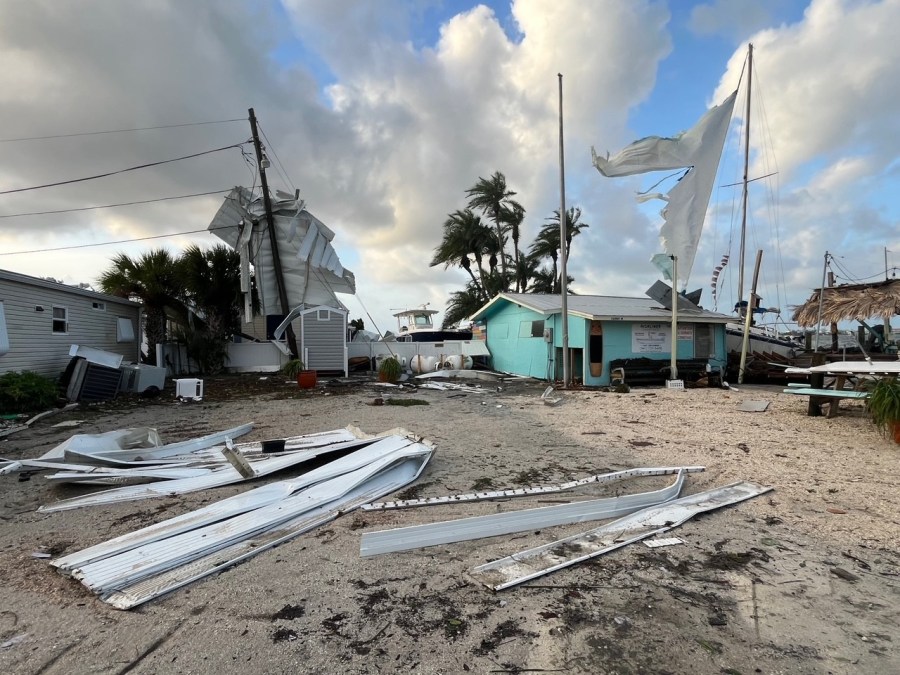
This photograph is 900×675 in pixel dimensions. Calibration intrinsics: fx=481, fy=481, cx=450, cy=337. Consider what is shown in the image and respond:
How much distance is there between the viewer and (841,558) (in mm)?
3145

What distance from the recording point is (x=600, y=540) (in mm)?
3326

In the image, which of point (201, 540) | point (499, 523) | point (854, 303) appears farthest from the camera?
point (854, 303)

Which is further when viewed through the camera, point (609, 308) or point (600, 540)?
point (609, 308)

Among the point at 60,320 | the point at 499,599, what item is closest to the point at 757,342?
the point at 499,599

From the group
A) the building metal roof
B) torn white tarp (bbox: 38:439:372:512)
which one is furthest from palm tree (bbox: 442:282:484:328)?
torn white tarp (bbox: 38:439:372:512)

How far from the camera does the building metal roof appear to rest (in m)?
15.5

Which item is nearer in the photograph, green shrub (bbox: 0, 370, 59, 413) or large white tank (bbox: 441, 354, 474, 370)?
green shrub (bbox: 0, 370, 59, 413)

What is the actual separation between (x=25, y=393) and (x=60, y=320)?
4349 mm

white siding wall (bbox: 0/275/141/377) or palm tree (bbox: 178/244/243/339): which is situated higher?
palm tree (bbox: 178/244/243/339)

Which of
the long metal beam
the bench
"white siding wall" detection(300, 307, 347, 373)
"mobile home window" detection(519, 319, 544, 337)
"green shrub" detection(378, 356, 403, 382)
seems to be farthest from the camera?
"white siding wall" detection(300, 307, 347, 373)

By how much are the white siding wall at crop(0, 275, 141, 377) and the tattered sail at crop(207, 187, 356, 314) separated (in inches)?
183

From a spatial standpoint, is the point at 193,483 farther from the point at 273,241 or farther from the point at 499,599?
the point at 273,241

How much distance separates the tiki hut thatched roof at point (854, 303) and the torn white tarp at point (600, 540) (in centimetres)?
1549

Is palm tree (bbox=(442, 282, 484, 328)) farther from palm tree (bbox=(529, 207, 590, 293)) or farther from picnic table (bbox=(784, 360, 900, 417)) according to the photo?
picnic table (bbox=(784, 360, 900, 417))
